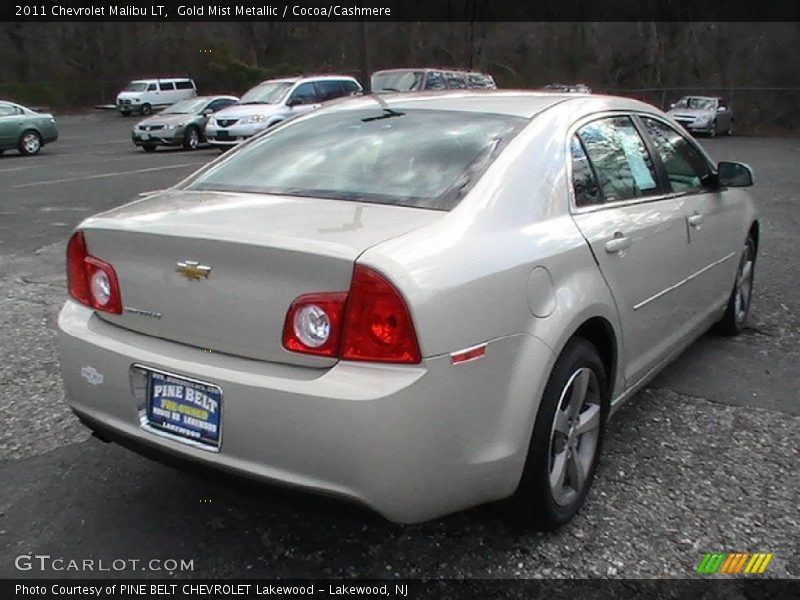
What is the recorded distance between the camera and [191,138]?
22312 millimetres

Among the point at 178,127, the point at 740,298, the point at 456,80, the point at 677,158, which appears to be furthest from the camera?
the point at 178,127

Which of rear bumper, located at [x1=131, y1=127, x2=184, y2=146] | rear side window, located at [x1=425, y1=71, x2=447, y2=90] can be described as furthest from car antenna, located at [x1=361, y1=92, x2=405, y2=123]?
rear bumper, located at [x1=131, y1=127, x2=184, y2=146]

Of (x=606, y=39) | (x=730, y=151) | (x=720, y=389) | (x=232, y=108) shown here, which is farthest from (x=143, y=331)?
(x=606, y=39)

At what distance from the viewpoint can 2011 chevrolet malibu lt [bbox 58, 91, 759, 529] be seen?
2.25 m

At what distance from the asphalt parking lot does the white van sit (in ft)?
118

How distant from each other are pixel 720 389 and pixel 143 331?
3.07 meters

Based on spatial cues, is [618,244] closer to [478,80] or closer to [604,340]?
[604,340]

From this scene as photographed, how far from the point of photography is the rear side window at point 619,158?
10.8 feet

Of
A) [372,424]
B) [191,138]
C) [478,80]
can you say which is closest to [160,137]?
[191,138]

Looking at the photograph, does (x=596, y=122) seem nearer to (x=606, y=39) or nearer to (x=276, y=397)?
(x=276, y=397)

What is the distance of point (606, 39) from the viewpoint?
4469 cm

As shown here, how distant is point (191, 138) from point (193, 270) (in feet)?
68.8
